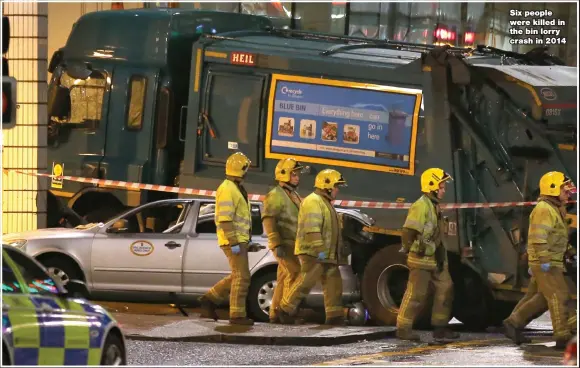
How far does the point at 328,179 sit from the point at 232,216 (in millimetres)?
1096

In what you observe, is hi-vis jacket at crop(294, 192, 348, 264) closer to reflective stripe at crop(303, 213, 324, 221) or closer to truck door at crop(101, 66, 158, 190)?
reflective stripe at crop(303, 213, 324, 221)

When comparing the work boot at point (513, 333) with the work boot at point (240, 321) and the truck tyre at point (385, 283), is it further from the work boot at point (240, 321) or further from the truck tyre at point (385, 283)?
the work boot at point (240, 321)

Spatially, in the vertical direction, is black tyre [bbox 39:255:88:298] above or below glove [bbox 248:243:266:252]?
below

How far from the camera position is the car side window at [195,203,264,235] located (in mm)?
16406

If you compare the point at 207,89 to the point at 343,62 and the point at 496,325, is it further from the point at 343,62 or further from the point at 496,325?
the point at 496,325

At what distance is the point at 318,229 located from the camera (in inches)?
604

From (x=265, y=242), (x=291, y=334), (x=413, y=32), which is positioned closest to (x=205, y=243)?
(x=265, y=242)

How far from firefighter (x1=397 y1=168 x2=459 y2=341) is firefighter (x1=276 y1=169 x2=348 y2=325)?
82cm

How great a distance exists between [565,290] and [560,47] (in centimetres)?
1334

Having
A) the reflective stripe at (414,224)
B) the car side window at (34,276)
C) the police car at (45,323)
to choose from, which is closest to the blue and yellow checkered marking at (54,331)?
the police car at (45,323)

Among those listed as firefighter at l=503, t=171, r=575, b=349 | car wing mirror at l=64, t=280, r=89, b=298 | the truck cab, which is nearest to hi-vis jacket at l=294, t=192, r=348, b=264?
firefighter at l=503, t=171, r=575, b=349

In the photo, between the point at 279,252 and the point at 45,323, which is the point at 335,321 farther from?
the point at 45,323

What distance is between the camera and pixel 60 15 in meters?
28.2

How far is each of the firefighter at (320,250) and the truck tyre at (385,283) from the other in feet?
2.09
